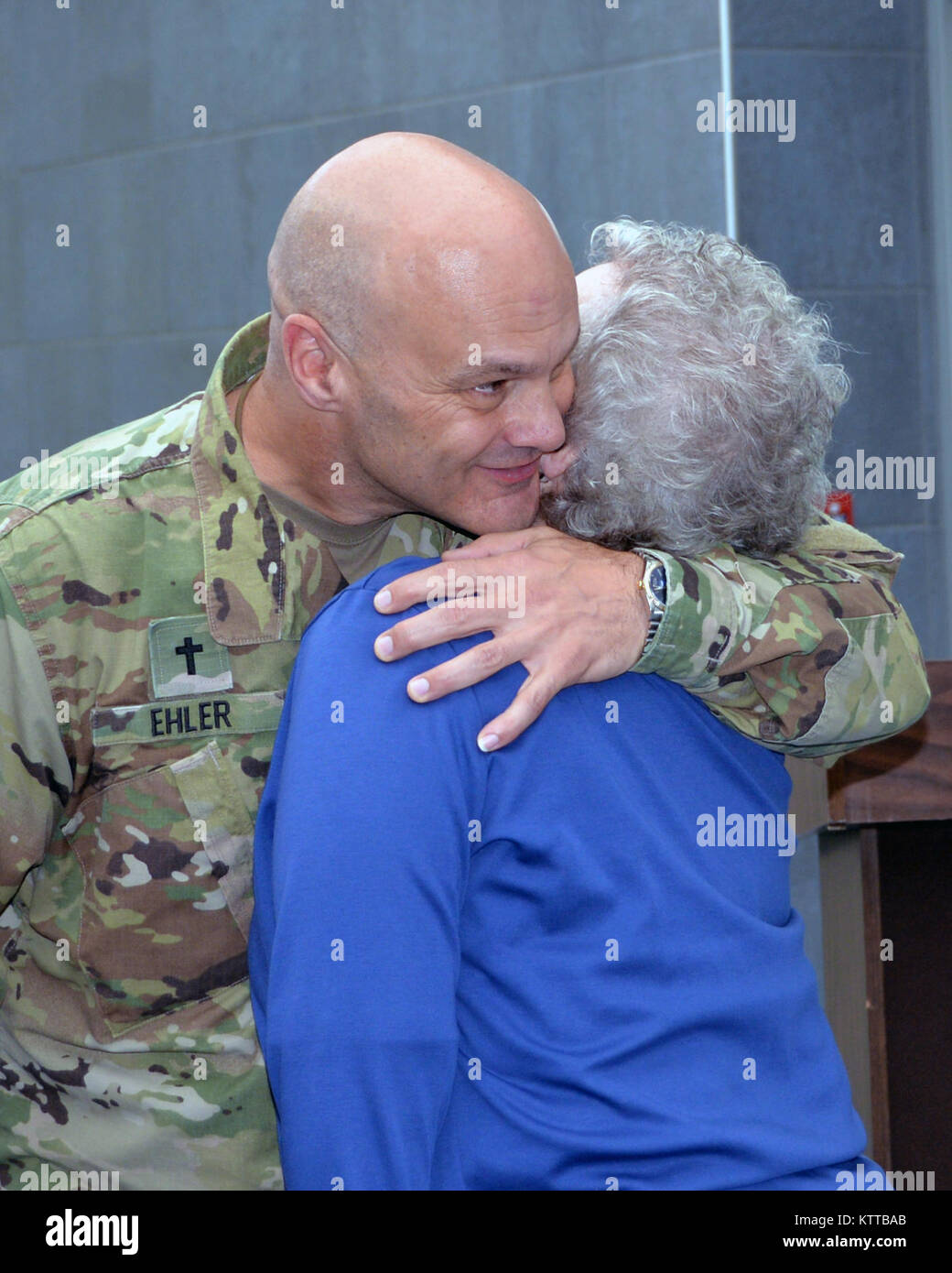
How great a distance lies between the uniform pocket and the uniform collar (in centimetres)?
12

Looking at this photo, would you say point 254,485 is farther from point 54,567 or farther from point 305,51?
point 305,51

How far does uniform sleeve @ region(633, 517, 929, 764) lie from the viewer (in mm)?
1082

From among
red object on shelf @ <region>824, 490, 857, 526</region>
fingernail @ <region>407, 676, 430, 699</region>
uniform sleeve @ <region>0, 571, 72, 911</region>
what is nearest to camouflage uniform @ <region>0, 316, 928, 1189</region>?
A: uniform sleeve @ <region>0, 571, 72, 911</region>

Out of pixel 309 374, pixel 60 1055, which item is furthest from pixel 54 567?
pixel 60 1055

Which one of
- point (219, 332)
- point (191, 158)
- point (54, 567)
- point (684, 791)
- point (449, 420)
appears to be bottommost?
point (684, 791)

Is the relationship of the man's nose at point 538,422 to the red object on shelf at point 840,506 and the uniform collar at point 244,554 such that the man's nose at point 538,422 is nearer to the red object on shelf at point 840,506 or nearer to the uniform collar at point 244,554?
the uniform collar at point 244,554

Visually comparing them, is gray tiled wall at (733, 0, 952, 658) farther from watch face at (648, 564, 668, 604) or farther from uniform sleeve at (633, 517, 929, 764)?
watch face at (648, 564, 668, 604)

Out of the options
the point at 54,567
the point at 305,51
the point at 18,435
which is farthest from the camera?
the point at 18,435

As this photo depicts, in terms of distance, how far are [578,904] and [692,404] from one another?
399 millimetres

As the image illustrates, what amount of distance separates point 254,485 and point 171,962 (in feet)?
1.41

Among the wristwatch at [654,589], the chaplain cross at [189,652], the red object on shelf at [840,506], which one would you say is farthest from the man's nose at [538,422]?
the red object on shelf at [840,506]

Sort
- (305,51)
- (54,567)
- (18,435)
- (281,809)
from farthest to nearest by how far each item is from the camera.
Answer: (18,435), (305,51), (54,567), (281,809)

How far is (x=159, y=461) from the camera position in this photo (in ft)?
4.14

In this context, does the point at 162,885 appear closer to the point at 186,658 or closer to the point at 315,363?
the point at 186,658
